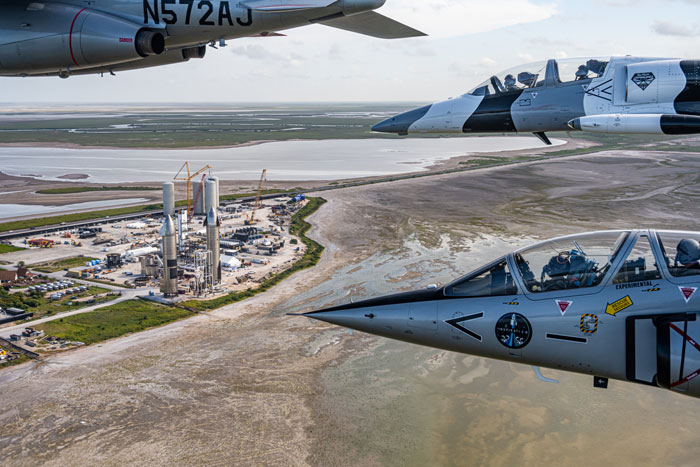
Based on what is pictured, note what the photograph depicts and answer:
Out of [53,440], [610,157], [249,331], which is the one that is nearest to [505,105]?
[249,331]

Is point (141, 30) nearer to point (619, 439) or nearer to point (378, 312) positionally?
point (378, 312)

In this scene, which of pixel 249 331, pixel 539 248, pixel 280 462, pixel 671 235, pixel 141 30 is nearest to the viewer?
pixel 671 235

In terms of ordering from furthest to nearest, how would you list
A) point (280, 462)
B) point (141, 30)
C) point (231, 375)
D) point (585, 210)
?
1. point (585, 210)
2. point (231, 375)
3. point (280, 462)
4. point (141, 30)

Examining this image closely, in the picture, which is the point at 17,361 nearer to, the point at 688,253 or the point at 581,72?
the point at 581,72

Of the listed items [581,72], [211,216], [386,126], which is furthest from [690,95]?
[211,216]

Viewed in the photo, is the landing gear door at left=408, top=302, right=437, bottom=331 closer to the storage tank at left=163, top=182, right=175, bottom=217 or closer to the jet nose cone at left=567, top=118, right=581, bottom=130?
the jet nose cone at left=567, top=118, right=581, bottom=130

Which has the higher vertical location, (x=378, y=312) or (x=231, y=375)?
(x=378, y=312)
